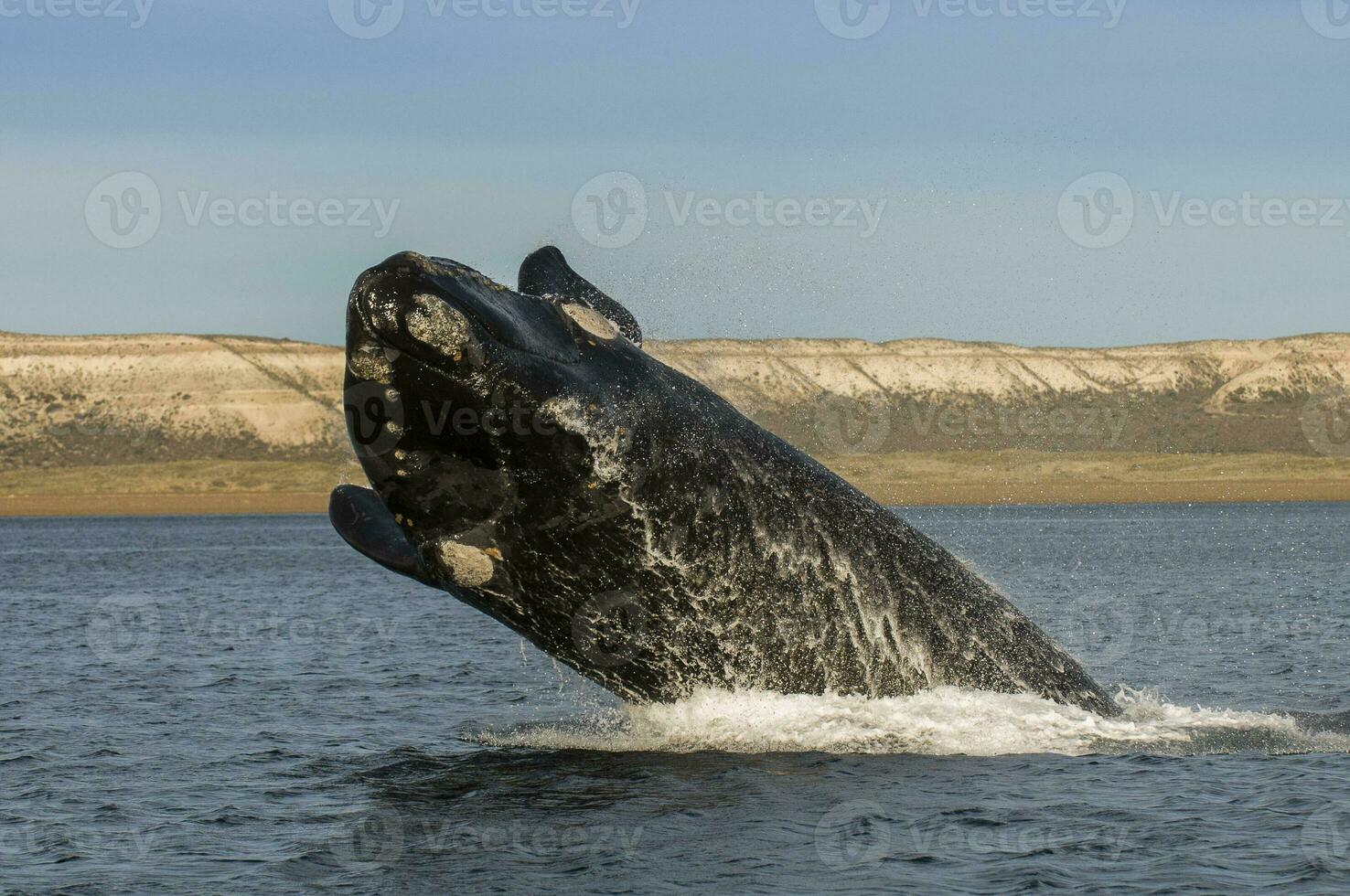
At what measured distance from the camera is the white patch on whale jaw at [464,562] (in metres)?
11.0

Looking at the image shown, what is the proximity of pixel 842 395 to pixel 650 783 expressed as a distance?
553ft

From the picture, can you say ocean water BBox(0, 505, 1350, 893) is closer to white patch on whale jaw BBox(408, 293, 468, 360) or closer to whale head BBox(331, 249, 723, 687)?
whale head BBox(331, 249, 723, 687)

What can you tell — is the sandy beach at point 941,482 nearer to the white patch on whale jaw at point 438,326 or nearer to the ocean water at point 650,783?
the ocean water at point 650,783

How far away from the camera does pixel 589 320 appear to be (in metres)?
11.1

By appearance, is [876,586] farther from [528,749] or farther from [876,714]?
[528,749]

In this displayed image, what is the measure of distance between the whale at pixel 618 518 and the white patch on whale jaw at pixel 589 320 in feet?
0.05

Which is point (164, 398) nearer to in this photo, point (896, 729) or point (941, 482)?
point (941, 482)

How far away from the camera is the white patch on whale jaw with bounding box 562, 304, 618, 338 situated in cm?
1107

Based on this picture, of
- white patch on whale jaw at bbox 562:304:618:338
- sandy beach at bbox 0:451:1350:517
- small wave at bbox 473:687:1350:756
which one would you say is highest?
sandy beach at bbox 0:451:1350:517

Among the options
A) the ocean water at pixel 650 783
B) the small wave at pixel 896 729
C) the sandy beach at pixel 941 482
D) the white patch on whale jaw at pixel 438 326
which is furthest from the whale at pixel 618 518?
the sandy beach at pixel 941 482

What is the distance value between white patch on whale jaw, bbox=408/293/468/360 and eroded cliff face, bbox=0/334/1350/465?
125580 mm

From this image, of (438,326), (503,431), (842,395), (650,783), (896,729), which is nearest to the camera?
(438,326)

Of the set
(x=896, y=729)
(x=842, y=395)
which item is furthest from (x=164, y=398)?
(x=896, y=729)

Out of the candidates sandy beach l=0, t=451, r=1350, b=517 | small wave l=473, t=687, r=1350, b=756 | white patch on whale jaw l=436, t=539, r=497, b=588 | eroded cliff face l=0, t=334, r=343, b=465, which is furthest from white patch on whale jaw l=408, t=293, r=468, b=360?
eroded cliff face l=0, t=334, r=343, b=465
